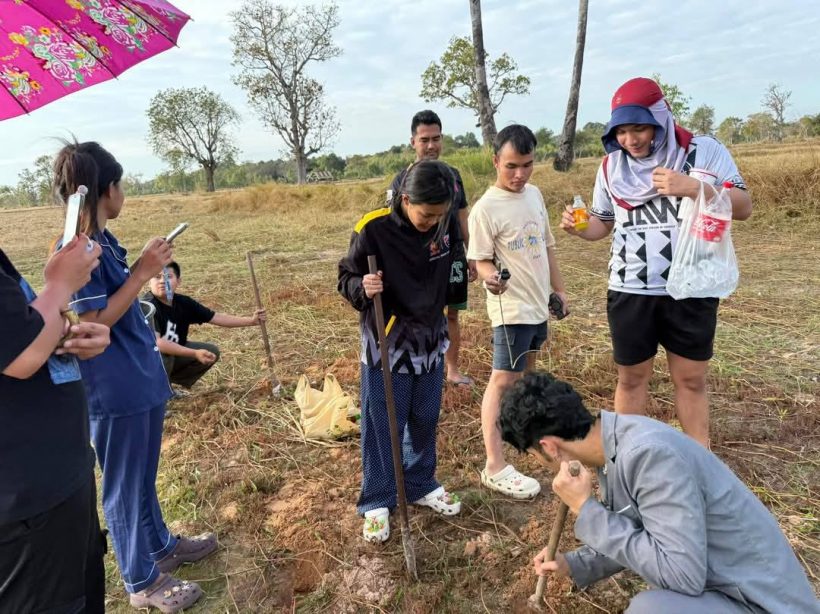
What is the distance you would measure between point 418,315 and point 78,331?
1.25m

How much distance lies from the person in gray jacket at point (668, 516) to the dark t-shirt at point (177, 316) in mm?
2751

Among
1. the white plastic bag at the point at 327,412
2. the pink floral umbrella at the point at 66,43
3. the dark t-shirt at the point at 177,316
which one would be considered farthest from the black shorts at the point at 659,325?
Result: the dark t-shirt at the point at 177,316

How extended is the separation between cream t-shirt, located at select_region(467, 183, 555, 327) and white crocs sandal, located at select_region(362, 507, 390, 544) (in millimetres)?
1038

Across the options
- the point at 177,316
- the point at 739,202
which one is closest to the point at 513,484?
the point at 739,202

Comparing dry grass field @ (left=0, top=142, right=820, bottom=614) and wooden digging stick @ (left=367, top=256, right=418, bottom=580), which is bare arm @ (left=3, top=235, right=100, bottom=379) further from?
dry grass field @ (left=0, top=142, right=820, bottom=614)

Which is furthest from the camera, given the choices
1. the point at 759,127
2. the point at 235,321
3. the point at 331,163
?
the point at 331,163

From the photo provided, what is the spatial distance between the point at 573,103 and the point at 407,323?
40.9ft

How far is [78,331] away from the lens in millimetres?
1369

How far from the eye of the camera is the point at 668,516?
1.38 metres

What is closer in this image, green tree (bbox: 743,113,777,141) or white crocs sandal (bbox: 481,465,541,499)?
white crocs sandal (bbox: 481,465,541,499)

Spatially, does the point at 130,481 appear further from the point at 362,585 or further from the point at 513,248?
the point at 513,248

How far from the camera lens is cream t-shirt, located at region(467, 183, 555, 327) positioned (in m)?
2.57

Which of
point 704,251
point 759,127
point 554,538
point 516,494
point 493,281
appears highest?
point 759,127

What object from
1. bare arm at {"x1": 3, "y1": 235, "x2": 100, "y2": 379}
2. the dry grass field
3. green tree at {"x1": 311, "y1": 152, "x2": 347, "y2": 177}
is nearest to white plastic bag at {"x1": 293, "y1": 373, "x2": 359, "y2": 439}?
the dry grass field
